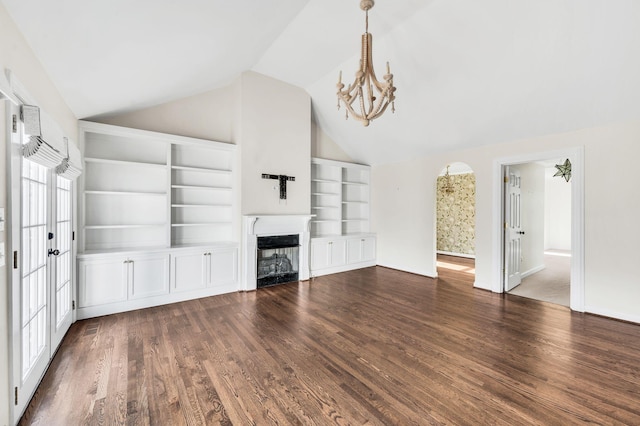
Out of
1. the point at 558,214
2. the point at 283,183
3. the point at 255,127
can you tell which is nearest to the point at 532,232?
the point at 283,183

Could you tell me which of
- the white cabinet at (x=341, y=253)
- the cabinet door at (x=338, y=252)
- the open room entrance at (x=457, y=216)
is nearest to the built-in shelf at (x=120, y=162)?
the white cabinet at (x=341, y=253)

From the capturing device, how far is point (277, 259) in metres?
5.16

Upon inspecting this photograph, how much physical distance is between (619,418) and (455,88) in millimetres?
3687

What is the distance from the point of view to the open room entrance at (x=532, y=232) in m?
3.82

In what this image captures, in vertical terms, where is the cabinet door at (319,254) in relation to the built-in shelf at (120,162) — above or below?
below

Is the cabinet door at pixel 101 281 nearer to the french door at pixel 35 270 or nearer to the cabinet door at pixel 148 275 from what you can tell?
the cabinet door at pixel 148 275

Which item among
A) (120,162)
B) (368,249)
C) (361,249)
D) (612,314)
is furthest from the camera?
(368,249)

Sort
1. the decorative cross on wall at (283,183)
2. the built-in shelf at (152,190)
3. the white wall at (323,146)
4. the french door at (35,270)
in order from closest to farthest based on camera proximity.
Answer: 1. the french door at (35,270)
2. the built-in shelf at (152,190)
3. the decorative cross on wall at (283,183)
4. the white wall at (323,146)

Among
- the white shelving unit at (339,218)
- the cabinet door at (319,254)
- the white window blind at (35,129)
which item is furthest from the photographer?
the white shelving unit at (339,218)

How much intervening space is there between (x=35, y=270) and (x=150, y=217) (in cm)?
213

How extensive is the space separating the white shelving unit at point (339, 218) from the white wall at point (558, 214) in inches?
296

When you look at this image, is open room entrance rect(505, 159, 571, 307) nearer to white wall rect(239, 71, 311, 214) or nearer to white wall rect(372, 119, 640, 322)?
white wall rect(372, 119, 640, 322)

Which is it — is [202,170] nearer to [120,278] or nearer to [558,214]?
[120,278]

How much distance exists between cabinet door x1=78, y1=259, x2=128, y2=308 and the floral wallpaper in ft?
26.3
